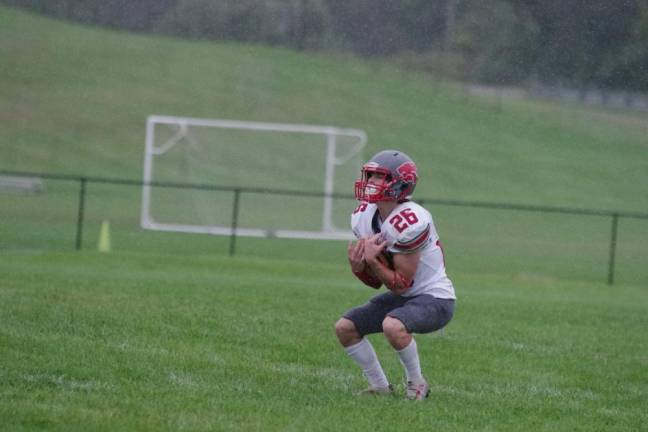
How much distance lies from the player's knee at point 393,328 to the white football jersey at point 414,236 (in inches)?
13.8

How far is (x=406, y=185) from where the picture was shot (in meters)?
→ 7.43

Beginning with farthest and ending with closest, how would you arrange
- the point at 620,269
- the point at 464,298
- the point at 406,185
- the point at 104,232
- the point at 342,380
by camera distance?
1. the point at 620,269
2. the point at 104,232
3. the point at 464,298
4. the point at 342,380
5. the point at 406,185

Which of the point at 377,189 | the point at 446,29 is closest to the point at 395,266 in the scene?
the point at 377,189

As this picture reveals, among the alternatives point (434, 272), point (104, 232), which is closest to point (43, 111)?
point (104, 232)

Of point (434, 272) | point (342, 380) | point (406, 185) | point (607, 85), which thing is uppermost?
point (607, 85)

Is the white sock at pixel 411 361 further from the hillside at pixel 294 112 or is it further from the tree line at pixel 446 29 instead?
the tree line at pixel 446 29

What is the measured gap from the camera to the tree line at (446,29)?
2037 inches

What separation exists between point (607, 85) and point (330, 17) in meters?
14.3

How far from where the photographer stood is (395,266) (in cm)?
744

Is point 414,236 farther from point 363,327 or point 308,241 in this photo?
point 308,241

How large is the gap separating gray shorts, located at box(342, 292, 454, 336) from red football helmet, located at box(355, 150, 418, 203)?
731 mm

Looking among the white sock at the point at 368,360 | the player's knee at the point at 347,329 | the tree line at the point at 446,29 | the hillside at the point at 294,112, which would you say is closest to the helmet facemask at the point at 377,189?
the player's knee at the point at 347,329

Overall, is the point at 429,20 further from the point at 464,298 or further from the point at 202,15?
the point at 464,298

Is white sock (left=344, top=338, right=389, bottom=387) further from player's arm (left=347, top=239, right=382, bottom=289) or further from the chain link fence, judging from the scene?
the chain link fence
